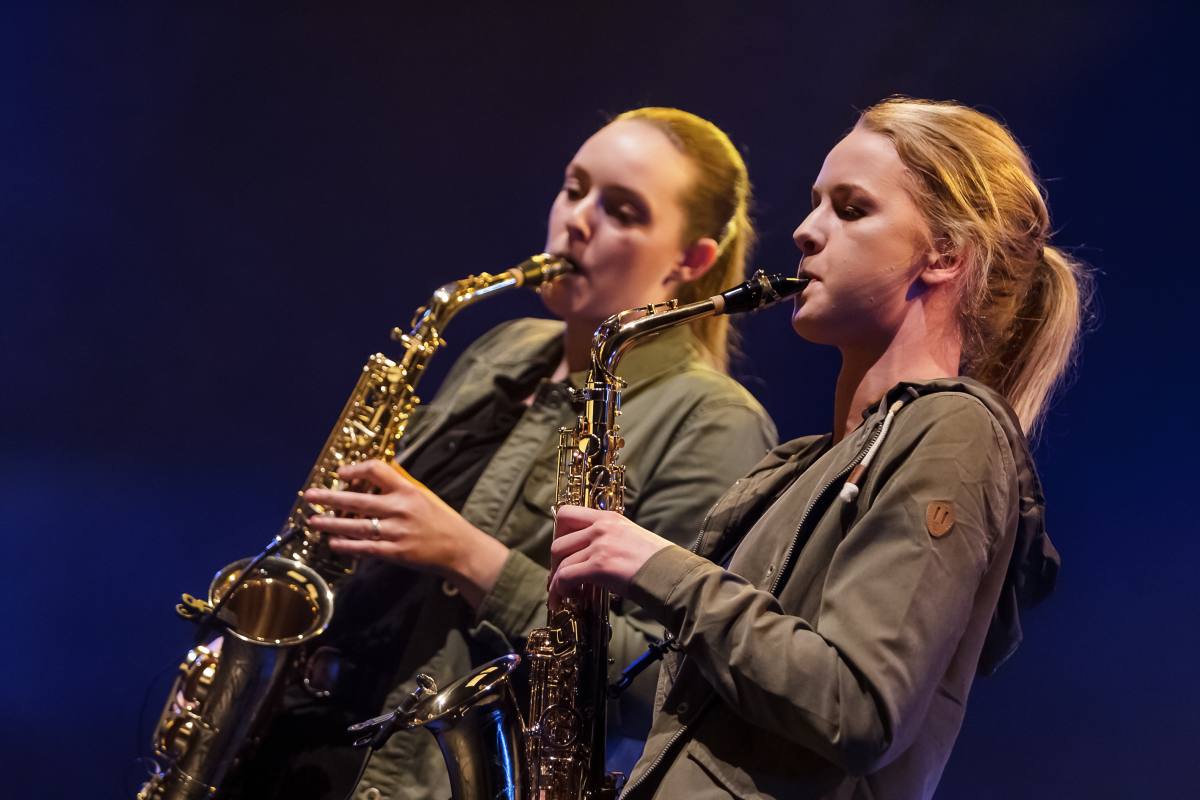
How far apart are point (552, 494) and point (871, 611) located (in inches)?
49.7

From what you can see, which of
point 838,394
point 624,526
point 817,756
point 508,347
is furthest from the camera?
point 508,347

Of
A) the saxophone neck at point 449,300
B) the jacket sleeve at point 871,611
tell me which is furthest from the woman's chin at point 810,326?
the saxophone neck at point 449,300

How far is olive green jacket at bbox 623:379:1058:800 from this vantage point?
4.84ft

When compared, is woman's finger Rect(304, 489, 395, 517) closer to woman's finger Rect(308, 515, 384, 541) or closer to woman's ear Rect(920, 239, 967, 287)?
woman's finger Rect(308, 515, 384, 541)

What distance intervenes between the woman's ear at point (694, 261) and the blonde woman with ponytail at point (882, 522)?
82cm

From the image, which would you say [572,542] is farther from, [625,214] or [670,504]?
[625,214]

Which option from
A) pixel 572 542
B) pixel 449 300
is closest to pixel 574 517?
pixel 572 542

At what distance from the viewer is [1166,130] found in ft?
9.21

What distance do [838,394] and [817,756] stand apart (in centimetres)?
68

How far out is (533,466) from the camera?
277cm

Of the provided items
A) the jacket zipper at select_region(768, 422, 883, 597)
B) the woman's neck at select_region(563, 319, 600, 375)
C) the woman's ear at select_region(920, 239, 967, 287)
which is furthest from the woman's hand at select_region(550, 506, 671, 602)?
the woman's neck at select_region(563, 319, 600, 375)

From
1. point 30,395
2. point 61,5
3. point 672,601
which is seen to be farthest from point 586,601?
point 61,5

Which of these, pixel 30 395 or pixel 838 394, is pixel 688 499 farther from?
pixel 30 395

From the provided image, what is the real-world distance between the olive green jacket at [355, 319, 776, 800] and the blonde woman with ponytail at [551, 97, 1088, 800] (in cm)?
38
